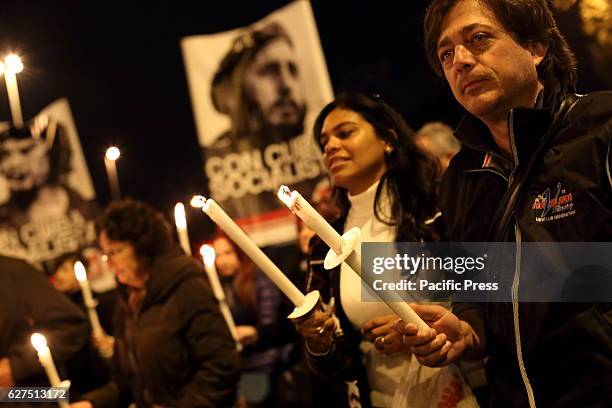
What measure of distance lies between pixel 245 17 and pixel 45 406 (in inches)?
113

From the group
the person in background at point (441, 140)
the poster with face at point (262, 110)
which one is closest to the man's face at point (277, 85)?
the poster with face at point (262, 110)

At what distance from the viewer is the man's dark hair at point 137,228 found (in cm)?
259

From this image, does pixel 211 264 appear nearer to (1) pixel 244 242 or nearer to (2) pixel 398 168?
(2) pixel 398 168

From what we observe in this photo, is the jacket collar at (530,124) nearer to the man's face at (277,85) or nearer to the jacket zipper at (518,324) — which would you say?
the jacket zipper at (518,324)

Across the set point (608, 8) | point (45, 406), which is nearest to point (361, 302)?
point (45, 406)

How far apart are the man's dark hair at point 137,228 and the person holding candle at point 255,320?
1.97ft

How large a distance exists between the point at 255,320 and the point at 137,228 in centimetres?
92

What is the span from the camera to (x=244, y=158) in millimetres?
3746

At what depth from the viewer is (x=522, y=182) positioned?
1229mm

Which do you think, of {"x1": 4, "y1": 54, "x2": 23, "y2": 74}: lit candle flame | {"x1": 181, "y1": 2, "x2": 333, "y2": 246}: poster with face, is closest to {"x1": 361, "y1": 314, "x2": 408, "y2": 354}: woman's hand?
{"x1": 4, "y1": 54, "x2": 23, "y2": 74}: lit candle flame

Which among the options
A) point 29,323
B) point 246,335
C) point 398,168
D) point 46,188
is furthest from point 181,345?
point 46,188

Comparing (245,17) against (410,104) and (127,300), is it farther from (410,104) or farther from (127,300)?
(127,300)

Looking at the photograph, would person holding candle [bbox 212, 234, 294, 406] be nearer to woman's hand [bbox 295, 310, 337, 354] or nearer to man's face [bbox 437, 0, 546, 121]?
woman's hand [bbox 295, 310, 337, 354]

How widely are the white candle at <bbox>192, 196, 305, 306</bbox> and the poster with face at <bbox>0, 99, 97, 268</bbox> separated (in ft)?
11.4
